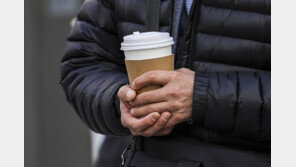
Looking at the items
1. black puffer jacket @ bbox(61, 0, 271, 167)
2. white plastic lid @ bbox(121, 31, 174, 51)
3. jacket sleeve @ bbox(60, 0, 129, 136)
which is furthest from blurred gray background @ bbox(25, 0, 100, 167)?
white plastic lid @ bbox(121, 31, 174, 51)

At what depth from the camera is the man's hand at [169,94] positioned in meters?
1.73

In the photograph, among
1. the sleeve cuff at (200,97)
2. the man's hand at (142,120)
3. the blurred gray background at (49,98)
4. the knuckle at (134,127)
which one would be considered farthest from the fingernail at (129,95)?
the blurred gray background at (49,98)

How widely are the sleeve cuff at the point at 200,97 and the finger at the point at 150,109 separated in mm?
102

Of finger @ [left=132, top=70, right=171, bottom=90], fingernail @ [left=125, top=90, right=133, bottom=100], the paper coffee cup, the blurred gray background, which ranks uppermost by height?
the paper coffee cup

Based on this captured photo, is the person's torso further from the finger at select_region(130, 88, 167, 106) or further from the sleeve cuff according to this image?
the finger at select_region(130, 88, 167, 106)

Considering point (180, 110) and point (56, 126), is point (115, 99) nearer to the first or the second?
point (180, 110)

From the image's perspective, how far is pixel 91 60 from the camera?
225 centimetres

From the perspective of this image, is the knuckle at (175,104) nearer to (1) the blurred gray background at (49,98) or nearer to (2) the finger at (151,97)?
(2) the finger at (151,97)

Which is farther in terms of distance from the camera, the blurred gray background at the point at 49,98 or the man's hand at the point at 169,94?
the blurred gray background at the point at 49,98

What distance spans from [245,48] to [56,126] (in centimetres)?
532

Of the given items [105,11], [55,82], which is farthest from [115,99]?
[55,82]

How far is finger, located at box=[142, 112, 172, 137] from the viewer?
1.75 metres

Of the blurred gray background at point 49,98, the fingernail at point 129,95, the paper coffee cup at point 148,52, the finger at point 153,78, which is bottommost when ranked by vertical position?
the blurred gray background at point 49,98

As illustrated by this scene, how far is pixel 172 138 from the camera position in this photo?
192 centimetres
